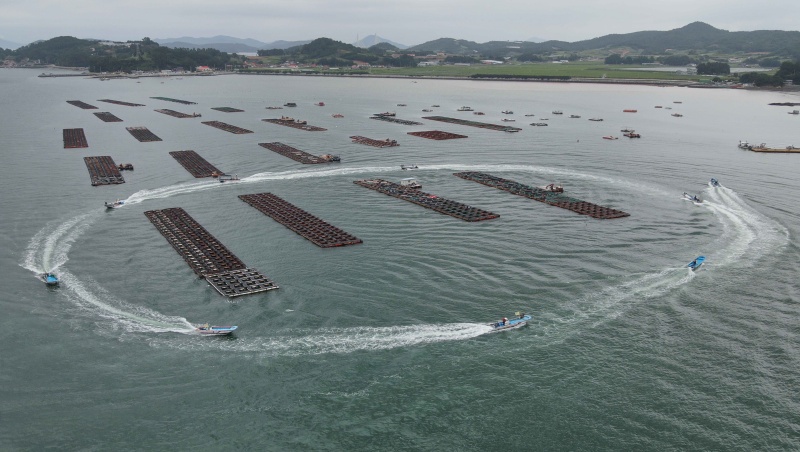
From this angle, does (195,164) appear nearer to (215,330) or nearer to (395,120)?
(215,330)

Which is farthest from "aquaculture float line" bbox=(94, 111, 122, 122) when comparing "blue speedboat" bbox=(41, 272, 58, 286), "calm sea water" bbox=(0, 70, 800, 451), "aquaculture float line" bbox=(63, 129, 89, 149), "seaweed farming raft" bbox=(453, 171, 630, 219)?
"blue speedboat" bbox=(41, 272, 58, 286)

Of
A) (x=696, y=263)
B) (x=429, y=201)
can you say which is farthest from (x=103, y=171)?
(x=696, y=263)

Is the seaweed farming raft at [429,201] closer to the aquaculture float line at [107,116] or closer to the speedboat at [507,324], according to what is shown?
the speedboat at [507,324]

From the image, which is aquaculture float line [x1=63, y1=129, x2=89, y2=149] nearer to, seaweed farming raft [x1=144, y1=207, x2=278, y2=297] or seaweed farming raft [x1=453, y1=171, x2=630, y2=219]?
seaweed farming raft [x1=144, y1=207, x2=278, y2=297]

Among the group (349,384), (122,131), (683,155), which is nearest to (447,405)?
(349,384)

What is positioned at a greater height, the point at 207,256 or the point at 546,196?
the point at 546,196

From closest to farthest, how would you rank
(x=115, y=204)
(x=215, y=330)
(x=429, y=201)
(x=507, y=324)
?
(x=215, y=330) < (x=507, y=324) < (x=115, y=204) < (x=429, y=201)

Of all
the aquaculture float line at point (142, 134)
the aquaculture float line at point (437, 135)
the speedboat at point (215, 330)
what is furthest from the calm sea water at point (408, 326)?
the aquaculture float line at point (437, 135)
